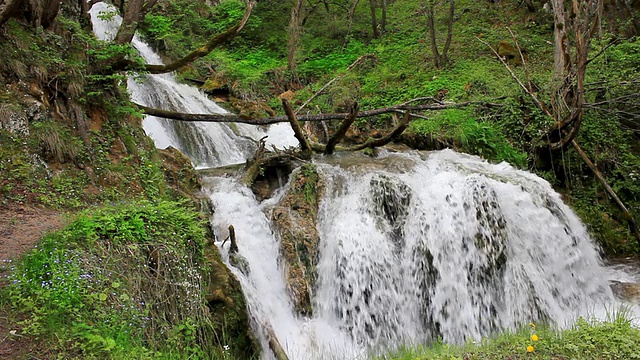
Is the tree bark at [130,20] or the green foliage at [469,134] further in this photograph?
the green foliage at [469,134]

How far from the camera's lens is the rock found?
680cm

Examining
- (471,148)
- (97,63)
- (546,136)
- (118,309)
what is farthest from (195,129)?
(546,136)

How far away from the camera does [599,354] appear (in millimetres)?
3590

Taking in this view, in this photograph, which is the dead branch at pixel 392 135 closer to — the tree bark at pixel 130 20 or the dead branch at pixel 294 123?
the dead branch at pixel 294 123

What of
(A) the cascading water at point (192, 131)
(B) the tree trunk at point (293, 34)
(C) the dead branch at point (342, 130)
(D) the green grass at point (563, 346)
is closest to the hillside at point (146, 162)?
(D) the green grass at point (563, 346)

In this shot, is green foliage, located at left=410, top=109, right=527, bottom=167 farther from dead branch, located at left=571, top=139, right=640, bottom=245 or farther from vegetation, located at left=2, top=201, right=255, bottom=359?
vegetation, located at left=2, top=201, right=255, bottom=359

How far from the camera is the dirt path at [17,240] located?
3.09 meters

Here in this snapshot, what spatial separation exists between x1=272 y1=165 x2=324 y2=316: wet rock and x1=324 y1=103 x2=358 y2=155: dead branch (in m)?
1.30

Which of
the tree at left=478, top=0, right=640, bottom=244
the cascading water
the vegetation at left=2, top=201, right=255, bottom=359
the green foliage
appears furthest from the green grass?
the cascading water

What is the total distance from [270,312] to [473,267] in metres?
3.55

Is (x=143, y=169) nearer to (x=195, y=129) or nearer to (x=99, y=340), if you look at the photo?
(x=99, y=340)

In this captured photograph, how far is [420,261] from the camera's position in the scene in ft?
23.2

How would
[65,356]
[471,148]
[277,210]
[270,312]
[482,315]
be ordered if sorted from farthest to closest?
[471,148] < [277,210] < [482,315] < [270,312] < [65,356]

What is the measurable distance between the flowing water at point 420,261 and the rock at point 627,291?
13cm
